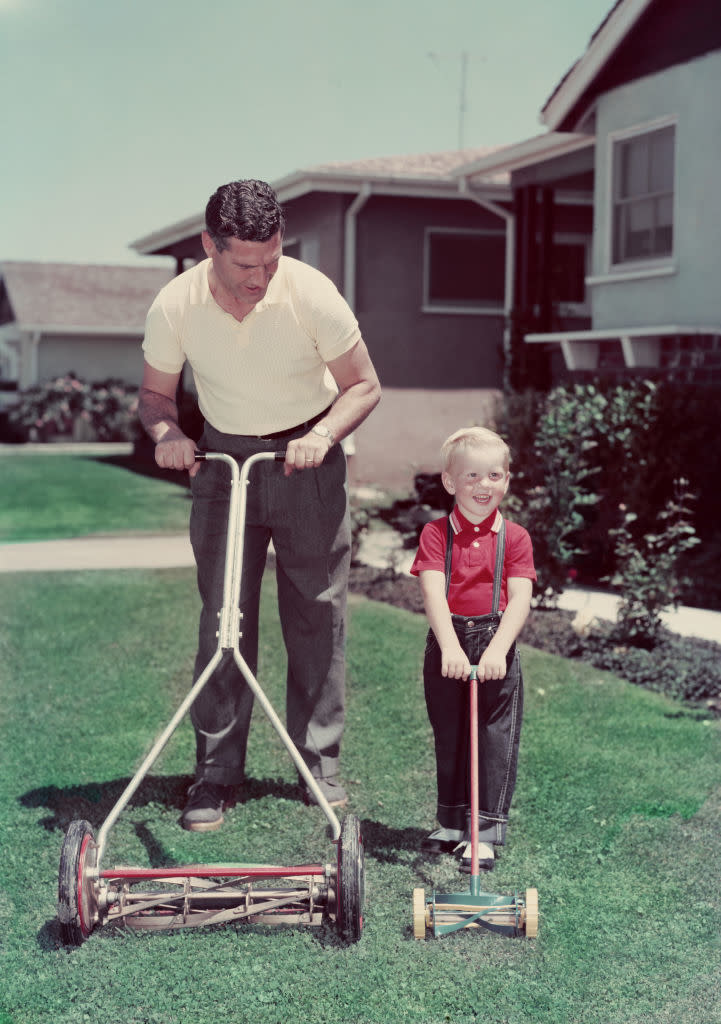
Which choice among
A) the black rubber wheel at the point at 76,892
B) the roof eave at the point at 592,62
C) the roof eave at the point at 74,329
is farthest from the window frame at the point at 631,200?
the roof eave at the point at 74,329

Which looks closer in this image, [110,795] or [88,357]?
[110,795]

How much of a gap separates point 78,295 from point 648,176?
28.8 m

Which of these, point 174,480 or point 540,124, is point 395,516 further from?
point 174,480

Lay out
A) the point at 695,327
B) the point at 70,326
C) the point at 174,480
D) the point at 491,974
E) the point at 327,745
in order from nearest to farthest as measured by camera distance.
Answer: the point at 491,974 < the point at 327,745 < the point at 695,327 < the point at 174,480 < the point at 70,326

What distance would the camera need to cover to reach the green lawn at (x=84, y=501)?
13945 mm

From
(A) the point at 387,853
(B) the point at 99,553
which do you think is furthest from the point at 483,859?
(B) the point at 99,553

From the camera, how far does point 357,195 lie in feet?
56.0

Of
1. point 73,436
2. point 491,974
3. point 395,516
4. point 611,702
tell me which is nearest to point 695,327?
point 395,516

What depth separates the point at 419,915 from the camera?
356 centimetres

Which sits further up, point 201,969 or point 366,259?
point 366,259

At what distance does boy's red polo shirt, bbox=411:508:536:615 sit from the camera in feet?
13.1

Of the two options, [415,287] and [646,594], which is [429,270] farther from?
[646,594]

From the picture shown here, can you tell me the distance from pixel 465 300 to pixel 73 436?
59.2 ft

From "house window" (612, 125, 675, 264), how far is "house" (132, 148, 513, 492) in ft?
14.3
